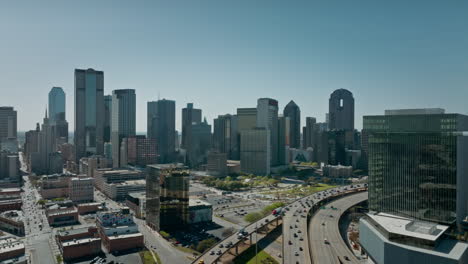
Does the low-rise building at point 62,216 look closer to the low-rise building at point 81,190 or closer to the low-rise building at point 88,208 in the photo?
the low-rise building at point 88,208

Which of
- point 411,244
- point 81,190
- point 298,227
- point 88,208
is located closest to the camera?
point 411,244

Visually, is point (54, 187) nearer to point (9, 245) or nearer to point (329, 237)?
point (9, 245)

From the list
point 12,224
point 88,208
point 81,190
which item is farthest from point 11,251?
point 81,190

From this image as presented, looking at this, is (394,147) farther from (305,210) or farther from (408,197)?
(305,210)

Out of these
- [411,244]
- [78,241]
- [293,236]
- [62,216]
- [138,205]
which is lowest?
[62,216]

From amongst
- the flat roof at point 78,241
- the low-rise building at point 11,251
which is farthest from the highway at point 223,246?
the low-rise building at point 11,251

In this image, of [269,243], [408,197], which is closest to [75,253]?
[269,243]
